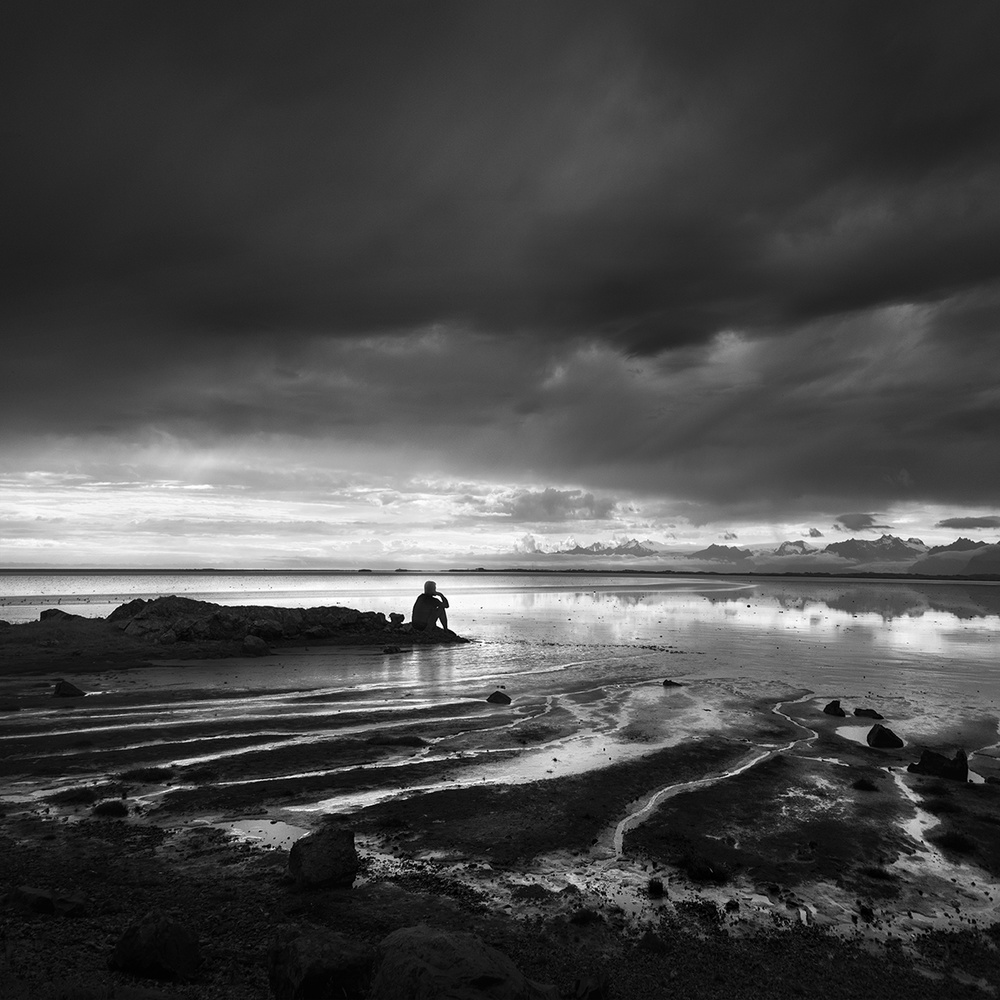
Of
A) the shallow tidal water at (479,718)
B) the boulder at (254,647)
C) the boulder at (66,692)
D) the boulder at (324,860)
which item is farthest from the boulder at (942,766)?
the boulder at (254,647)

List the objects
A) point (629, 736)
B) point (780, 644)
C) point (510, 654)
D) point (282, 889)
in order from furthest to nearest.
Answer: point (780, 644) < point (510, 654) < point (629, 736) < point (282, 889)

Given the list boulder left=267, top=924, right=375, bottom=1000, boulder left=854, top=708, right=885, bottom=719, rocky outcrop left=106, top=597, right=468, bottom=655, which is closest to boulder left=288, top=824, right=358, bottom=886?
boulder left=267, top=924, right=375, bottom=1000

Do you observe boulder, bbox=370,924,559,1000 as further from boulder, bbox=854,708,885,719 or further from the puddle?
boulder, bbox=854,708,885,719

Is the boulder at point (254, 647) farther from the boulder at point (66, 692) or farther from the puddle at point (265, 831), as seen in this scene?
the puddle at point (265, 831)

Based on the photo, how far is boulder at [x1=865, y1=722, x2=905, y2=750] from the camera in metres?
14.1

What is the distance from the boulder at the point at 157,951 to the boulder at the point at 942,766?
12.2m

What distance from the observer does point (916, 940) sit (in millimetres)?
6598

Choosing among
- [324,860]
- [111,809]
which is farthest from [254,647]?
[324,860]

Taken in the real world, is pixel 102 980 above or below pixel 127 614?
below

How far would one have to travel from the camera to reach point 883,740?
556 inches

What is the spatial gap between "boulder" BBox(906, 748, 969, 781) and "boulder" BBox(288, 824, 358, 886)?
10.5 meters

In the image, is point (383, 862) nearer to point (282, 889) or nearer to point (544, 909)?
point (282, 889)

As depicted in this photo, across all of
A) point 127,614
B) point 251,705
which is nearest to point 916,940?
point 251,705

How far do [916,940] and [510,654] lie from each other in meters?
22.5
